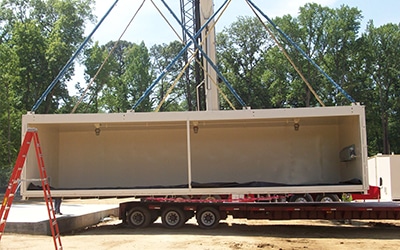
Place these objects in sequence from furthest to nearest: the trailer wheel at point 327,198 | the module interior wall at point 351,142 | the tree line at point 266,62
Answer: the tree line at point 266,62, the trailer wheel at point 327,198, the module interior wall at point 351,142

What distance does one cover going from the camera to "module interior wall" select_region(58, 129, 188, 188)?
14.8 meters

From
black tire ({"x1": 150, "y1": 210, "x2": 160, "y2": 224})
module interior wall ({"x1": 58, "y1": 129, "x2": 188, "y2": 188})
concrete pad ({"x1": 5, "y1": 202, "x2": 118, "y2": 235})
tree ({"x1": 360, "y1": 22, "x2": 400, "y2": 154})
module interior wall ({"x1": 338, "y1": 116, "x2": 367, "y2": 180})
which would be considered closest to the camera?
module interior wall ({"x1": 338, "y1": 116, "x2": 367, "y2": 180})

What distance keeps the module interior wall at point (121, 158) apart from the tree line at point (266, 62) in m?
28.9

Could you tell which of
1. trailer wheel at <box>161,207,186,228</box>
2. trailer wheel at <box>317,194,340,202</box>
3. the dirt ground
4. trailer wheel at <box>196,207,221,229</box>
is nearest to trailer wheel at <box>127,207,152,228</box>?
the dirt ground

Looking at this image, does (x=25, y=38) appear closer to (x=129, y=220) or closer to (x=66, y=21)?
(x=66, y=21)

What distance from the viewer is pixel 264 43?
173ft

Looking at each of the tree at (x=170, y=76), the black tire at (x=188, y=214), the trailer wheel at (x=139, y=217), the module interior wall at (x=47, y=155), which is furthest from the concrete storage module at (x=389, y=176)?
the tree at (x=170, y=76)

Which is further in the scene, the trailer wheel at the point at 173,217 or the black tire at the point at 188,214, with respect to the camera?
the black tire at the point at 188,214

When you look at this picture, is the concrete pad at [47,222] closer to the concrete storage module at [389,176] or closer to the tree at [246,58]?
the concrete storage module at [389,176]

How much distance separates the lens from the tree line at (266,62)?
44.2 meters

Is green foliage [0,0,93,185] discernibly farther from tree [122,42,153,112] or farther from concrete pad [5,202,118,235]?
concrete pad [5,202,118,235]

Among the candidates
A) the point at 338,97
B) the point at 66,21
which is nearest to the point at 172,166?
the point at 338,97

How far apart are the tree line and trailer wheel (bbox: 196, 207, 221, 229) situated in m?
30.1

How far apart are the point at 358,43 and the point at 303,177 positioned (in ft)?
119
